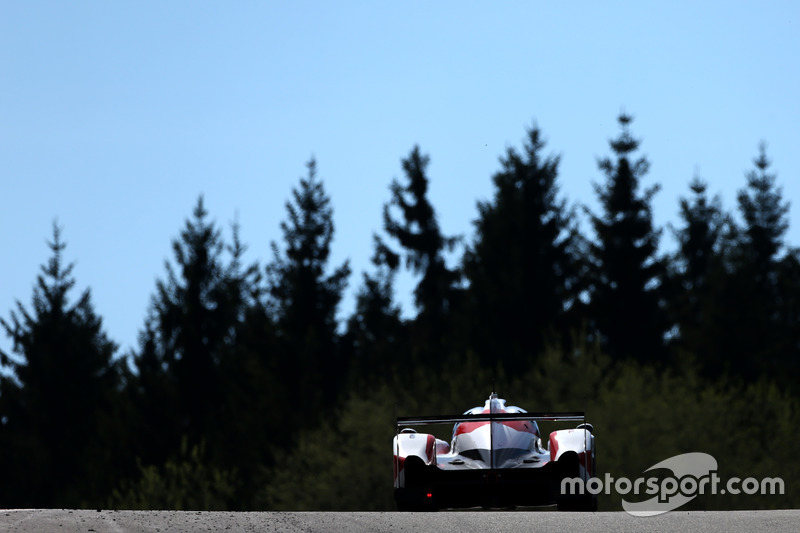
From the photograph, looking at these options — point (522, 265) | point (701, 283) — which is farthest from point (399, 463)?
point (701, 283)

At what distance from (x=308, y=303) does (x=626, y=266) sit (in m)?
17.6

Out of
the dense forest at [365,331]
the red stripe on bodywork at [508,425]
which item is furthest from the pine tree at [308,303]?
the red stripe on bodywork at [508,425]

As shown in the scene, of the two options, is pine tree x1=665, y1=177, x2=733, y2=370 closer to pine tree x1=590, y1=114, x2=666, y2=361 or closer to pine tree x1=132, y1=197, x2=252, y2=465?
pine tree x1=590, y1=114, x2=666, y2=361

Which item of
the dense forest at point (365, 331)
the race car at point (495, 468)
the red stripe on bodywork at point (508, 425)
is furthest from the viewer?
the dense forest at point (365, 331)

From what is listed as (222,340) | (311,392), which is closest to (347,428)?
(311,392)

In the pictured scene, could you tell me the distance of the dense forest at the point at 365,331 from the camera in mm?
64125

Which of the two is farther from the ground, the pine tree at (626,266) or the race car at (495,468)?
the pine tree at (626,266)

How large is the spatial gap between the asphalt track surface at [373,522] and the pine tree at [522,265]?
1866 inches

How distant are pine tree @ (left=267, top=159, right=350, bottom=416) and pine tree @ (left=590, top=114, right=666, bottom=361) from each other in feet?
47.3

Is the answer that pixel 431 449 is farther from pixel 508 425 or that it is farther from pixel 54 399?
pixel 54 399

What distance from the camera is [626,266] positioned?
67.6 metres
